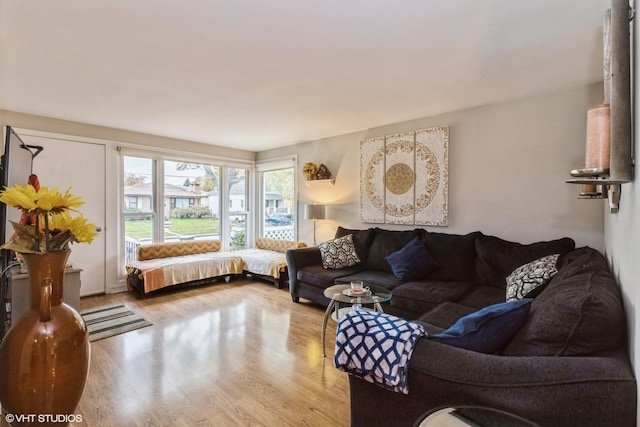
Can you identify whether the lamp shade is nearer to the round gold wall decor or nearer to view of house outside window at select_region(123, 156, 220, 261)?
the round gold wall decor

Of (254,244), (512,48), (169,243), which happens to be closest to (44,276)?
(512,48)

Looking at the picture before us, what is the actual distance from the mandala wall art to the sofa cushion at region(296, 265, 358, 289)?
0.96 m

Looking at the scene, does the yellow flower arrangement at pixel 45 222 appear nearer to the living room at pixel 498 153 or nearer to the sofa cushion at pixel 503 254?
the living room at pixel 498 153

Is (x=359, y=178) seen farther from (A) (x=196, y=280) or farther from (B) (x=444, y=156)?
(A) (x=196, y=280)

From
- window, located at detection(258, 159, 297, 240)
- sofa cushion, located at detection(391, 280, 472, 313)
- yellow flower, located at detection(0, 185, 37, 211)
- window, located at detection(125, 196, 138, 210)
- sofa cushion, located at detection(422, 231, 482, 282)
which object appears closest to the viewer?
yellow flower, located at detection(0, 185, 37, 211)

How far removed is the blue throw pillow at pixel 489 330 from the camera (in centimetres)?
128

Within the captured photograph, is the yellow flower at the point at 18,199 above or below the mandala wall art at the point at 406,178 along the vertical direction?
below

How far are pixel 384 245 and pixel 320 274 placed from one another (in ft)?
2.89

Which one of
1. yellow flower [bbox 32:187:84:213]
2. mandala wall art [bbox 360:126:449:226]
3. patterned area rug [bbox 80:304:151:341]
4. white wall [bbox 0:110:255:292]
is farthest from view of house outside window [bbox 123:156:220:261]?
yellow flower [bbox 32:187:84:213]

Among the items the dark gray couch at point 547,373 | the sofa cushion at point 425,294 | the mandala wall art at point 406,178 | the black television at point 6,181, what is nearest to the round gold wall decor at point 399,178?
the mandala wall art at point 406,178

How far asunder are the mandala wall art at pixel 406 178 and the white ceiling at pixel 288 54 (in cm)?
43

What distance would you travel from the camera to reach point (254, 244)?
6.22 m

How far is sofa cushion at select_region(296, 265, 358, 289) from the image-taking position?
141 inches

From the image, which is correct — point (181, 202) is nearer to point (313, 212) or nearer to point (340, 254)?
point (313, 212)
